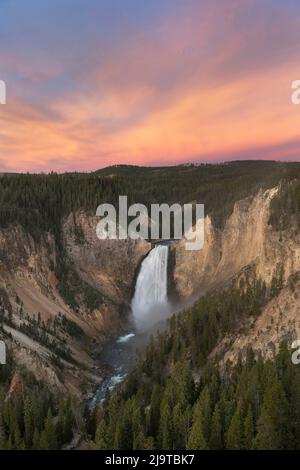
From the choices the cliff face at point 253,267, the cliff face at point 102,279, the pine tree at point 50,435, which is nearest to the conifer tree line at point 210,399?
the cliff face at point 253,267

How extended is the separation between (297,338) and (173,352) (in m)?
15.0

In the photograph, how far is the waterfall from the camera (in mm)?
78375

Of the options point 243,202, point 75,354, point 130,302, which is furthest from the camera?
point 130,302

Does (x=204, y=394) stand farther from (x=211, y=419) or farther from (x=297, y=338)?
(x=297, y=338)

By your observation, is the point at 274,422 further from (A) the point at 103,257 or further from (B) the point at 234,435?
(A) the point at 103,257

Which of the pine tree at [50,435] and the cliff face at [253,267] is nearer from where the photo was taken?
the pine tree at [50,435]

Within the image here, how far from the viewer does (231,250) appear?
244 feet

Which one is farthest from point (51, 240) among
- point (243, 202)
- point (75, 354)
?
point (243, 202)

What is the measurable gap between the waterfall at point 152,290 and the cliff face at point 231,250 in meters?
2.52

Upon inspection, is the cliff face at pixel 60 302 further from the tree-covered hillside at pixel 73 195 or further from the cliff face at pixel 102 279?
the tree-covered hillside at pixel 73 195

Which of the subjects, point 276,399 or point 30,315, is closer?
point 276,399

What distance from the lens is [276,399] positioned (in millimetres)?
33375

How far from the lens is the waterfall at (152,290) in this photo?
257 ft
